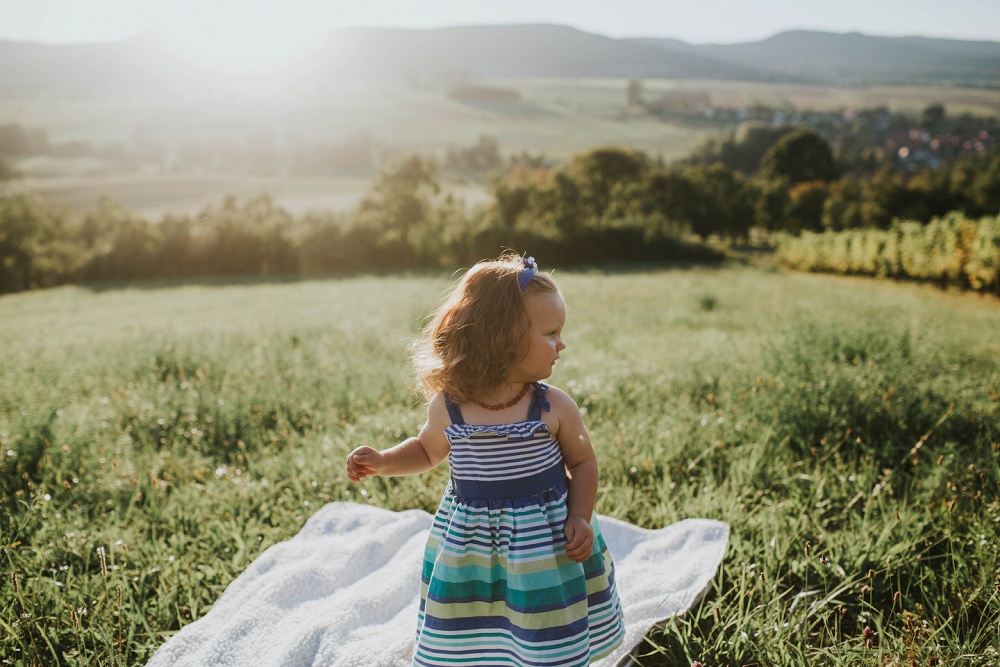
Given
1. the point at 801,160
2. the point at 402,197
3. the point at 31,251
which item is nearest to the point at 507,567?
the point at 402,197

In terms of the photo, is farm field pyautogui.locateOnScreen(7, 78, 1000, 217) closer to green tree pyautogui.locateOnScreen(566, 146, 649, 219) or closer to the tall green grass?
green tree pyautogui.locateOnScreen(566, 146, 649, 219)

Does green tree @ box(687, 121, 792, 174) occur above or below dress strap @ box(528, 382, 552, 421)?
above

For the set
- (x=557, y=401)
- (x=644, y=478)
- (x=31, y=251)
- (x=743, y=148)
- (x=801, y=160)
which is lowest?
(x=31, y=251)

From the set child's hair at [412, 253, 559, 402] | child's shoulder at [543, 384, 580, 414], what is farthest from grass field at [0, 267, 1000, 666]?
child's hair at [412, 253, 559, 402]

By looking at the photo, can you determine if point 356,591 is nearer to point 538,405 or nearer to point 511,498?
point 511,498

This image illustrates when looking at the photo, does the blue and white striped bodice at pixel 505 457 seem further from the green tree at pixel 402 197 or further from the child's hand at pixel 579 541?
the green tree at pixel 402 197

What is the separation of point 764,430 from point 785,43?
163m

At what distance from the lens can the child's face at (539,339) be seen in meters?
1.93

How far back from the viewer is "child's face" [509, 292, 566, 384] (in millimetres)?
1927

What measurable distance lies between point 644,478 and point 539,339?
6.82ft

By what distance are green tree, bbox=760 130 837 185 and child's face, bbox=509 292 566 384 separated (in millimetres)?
52206

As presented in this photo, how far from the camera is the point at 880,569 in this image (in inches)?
102

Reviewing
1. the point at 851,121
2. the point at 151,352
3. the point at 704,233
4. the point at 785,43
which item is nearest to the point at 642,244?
the point at 704,233

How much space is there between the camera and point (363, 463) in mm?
2104
